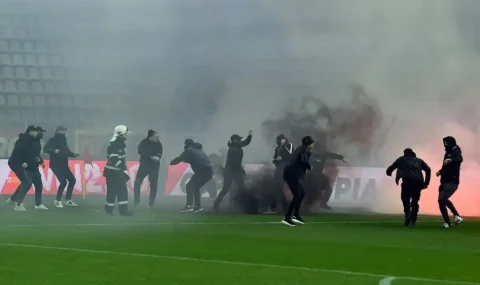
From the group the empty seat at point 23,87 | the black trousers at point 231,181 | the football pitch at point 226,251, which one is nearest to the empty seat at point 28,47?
the empty seat at point 23,87

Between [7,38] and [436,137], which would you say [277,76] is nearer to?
[436,137]

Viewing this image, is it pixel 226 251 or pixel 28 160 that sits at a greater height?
pixel 28 160

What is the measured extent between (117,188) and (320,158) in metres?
6.33

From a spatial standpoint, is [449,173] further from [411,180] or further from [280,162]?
[280,162]

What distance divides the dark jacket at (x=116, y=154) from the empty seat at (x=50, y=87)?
5647 mm

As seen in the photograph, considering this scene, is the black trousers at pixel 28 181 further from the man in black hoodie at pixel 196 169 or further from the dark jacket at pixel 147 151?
the man in black hoodie at pixel 196 169

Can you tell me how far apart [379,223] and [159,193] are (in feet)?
41.9

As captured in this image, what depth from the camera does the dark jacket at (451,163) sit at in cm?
2122

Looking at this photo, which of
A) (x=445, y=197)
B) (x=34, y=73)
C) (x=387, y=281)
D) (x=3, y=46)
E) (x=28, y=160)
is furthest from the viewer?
(x=34, y=73)

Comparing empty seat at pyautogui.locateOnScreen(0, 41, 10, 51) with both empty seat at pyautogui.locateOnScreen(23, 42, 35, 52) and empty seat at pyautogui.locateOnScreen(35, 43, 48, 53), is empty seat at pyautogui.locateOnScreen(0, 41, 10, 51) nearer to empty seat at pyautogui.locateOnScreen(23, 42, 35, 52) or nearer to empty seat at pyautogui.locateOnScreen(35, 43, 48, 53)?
empty seat at pyautogui.locateOnScreen(23, 42, 35, 52)

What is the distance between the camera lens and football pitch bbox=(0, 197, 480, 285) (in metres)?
11.7

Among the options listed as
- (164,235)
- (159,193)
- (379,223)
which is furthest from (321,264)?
(159,193)

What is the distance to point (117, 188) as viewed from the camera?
22.1 m

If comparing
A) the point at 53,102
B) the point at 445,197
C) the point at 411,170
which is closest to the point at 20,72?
the point at 53,102
